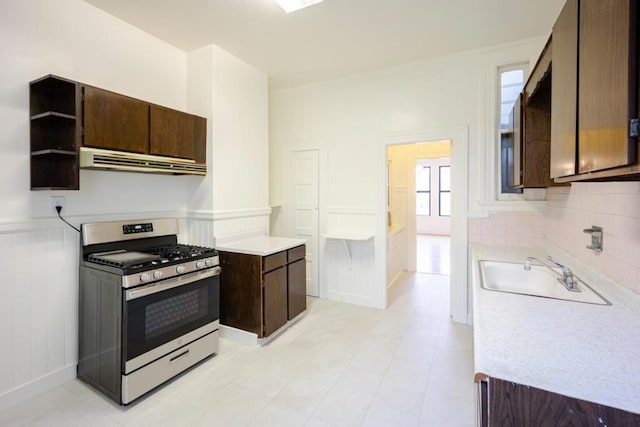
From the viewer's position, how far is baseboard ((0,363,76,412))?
1989 millimetres

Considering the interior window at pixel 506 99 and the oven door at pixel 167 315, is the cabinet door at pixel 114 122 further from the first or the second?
the interior window at pixel 506 99

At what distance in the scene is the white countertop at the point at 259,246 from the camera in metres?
2.82

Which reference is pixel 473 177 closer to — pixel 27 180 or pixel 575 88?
pixel 575 88

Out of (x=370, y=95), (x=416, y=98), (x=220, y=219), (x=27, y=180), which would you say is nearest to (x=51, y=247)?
(x=27, y=180)

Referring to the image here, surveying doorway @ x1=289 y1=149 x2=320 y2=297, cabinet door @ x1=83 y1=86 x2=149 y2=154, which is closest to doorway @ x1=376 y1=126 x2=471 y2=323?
doorway @ x1=289 y1=149 x2=320 y2=297

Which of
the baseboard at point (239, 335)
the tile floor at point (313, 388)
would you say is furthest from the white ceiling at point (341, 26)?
the tile floor at point (313, 388)

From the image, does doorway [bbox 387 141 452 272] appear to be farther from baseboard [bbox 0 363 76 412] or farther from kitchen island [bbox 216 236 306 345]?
baseboard [bbox 0 363 76 412]

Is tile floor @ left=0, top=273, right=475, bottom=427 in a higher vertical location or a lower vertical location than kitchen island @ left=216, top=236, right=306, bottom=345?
lower

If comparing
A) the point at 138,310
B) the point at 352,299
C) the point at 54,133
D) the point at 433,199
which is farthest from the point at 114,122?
the point at 433,199

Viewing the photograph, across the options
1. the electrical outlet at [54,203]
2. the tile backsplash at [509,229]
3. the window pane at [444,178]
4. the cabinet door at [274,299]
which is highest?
the window pane at [444,178]

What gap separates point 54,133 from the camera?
7.32 ft

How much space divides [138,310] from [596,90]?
259 centimetres

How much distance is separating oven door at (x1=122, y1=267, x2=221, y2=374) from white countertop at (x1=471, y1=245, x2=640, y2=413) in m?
2.01

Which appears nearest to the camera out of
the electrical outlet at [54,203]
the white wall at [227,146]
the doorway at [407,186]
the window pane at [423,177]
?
the electrical outlet at [54,203]
